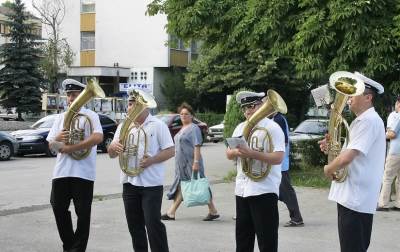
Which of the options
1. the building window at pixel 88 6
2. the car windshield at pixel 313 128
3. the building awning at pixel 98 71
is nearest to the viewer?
the car windshield at pixel 313 128

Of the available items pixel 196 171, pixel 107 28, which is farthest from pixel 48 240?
pixel 107 28

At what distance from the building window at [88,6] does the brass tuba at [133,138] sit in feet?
140

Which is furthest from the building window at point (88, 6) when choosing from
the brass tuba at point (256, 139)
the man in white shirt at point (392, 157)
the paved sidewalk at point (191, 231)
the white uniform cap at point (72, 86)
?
the brass tuba at point (256, 139)

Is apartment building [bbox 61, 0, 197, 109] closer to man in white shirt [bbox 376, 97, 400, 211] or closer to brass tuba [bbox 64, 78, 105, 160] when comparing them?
man in white shirt [bbox 376, 97, 400, 211]

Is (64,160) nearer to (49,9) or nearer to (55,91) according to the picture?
(55,91)

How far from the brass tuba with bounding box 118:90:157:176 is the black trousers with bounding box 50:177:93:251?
2.41ft

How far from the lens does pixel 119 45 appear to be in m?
46.4

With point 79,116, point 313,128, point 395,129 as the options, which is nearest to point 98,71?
point 313,128

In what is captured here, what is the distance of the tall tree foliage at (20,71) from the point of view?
38500 millimetres

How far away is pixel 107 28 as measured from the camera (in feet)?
153

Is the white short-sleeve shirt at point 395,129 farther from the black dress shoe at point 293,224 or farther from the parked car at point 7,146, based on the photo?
the parked car at point 7,146

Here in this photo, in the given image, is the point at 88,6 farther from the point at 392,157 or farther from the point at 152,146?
the point at 152,146

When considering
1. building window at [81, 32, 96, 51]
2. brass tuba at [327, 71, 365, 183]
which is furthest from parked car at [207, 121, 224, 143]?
brass tuba at [327, 71, 365, 183]

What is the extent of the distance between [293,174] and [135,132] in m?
9.62
